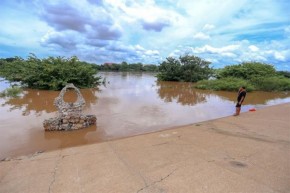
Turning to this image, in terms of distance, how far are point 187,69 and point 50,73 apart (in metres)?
17.2

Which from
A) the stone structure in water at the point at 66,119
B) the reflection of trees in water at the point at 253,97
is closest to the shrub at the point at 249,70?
the reflection of trees in water at the point at 253,97

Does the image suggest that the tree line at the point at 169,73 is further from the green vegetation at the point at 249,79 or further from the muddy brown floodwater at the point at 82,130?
the muddy brown floodwater at the point at 82,130

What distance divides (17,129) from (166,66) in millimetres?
23395

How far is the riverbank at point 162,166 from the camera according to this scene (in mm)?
3496

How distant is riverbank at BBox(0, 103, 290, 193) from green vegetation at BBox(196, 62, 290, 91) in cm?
1511

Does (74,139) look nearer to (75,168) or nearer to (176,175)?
(75,168)

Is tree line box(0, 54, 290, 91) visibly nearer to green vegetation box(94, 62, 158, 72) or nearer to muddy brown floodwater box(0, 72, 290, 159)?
muddy brown floodwater box(0, 72, 290, 159)

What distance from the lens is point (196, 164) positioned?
14.0 feet

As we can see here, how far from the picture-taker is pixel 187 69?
28.6 m

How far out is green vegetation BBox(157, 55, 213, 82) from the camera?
28.2 meters

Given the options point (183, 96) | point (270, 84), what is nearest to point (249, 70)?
point (270, 84)

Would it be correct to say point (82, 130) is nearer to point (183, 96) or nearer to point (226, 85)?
point (183, 96)

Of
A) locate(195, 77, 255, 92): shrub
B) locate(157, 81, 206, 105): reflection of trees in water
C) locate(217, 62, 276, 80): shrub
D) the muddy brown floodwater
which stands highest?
locate(217, 62, 276, 80): shrub

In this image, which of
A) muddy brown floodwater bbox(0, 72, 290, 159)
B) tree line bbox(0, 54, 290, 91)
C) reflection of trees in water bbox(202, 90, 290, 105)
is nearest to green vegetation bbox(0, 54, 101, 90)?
tree line bbox(0, 54, 290, 91)
